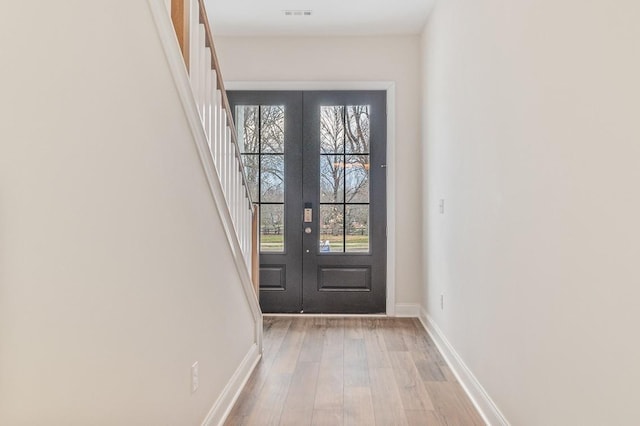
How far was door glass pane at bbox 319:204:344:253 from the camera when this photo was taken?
4.62m

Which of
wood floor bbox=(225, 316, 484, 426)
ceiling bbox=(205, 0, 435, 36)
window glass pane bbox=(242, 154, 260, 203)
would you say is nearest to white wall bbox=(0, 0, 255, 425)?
wood floor bbox=(225, 316, 484, 426)

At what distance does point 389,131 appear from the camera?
4.53 m

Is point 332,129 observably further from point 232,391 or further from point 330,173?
point 232,391

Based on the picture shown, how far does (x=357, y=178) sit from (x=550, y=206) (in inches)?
119

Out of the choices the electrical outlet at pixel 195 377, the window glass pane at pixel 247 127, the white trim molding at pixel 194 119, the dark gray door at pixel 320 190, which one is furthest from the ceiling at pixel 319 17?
the electrical outlet at pixel 195 377

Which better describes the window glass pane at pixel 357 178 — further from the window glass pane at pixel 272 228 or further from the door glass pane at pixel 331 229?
the window glass pane at pixel 272 228

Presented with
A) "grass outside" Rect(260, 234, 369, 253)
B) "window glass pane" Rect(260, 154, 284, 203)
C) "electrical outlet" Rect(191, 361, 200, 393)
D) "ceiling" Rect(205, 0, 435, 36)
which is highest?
"ceiling" Rect(205, 0, 435, 36)

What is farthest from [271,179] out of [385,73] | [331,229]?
[385,73]

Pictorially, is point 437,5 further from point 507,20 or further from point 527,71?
point 527,71

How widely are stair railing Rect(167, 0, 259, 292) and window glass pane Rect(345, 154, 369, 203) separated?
1533 millimetres

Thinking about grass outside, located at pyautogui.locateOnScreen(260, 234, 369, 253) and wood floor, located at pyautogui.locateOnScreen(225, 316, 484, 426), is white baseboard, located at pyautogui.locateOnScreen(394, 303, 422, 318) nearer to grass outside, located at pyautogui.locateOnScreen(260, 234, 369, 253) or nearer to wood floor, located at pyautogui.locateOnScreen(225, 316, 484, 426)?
wood floor, located at pyautogui.locateOnScreen(225, 316, 484, 426)

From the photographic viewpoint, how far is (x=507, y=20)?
82.7 inches

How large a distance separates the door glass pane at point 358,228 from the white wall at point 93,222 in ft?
9.14

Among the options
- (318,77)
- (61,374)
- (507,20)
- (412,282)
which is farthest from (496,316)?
(318,77)
